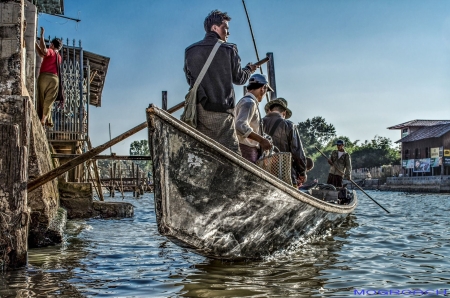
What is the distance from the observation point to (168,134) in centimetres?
394

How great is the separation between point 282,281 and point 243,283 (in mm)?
368

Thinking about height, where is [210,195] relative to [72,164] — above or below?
below

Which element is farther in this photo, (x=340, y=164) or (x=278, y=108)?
(x=340, y=164)

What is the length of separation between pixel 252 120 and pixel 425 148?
40402 millimetres

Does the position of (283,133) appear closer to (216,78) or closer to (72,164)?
(216,78)

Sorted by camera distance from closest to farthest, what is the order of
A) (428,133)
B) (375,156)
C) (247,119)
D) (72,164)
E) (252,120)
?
1. (72,164)
2. (247,119)
3. (252,120)
4. (428,133)
5. (375,156)

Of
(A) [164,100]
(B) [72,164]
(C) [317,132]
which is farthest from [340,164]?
(C) [317,132]

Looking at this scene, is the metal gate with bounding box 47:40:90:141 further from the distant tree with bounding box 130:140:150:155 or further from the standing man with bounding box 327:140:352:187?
the distant tree with bounding box 130:140:150:155

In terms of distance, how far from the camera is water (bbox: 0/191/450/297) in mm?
3807

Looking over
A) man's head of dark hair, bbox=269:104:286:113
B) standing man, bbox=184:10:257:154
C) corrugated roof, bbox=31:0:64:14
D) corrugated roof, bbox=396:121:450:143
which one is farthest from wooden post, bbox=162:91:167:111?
corrugated roof, bbox=396:121:450:143

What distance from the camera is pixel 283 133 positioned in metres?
6.00

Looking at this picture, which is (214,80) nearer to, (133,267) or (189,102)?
(189,102)

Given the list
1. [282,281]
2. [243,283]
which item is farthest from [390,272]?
[243,283]

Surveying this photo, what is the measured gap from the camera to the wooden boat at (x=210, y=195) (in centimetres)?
396
